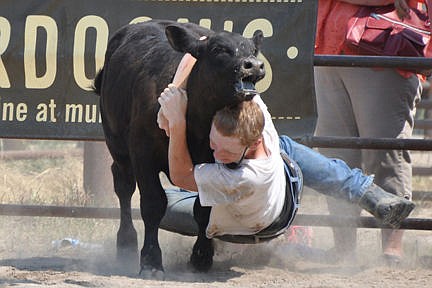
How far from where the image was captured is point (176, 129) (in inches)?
197

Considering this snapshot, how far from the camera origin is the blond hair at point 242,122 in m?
4.81

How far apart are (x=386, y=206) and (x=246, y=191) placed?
33.5 inches

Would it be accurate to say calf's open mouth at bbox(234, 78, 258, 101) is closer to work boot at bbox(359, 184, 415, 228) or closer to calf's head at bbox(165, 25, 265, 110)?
calf's head at bbox(165, 25, 265, 110)

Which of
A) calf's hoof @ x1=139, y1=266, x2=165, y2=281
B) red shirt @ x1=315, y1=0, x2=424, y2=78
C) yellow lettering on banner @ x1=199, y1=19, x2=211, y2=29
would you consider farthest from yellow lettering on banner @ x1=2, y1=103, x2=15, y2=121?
red shirt @ x1=315, y1=0, x2=424, y2=78

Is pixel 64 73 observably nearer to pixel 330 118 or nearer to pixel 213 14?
pixel 213 14

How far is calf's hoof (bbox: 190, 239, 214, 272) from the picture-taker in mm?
5543

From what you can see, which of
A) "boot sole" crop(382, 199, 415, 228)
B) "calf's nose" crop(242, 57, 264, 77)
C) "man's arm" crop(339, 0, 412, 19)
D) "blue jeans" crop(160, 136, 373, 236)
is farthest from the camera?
"man's arm" crop(339, 0, 412, 19)

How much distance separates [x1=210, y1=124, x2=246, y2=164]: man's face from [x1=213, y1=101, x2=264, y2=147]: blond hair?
0.09ft

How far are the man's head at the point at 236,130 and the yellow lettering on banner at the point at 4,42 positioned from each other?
1.97 metres

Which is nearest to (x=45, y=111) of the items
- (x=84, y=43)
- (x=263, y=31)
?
(x=84, y=43)

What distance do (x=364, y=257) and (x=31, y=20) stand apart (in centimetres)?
264

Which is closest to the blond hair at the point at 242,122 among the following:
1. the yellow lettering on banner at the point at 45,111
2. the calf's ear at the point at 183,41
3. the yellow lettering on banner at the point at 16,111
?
the calf's ear at the point at 183,41

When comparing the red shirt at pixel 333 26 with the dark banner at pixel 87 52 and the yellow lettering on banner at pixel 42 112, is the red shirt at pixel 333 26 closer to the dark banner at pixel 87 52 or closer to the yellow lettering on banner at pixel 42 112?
the dark banner at pixel 87 52

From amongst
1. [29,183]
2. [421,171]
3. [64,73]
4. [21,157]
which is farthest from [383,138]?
[21,157]
